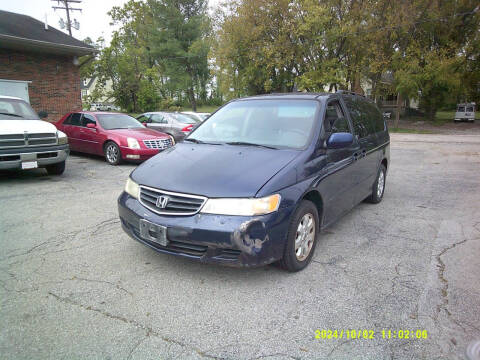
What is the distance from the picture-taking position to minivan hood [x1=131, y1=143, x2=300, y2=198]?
2910 mm

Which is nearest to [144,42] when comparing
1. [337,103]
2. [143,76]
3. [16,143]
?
[143,76]

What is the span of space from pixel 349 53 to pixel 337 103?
77.5ft

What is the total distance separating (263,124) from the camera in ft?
13.1

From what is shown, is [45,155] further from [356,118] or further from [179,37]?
[179,37]

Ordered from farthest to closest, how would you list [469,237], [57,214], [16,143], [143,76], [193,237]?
[143,76] → [16,143] → [57,214] → [469,237] → [193,237]

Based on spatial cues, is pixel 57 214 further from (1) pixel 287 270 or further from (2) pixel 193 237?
(1) pixel 287 270

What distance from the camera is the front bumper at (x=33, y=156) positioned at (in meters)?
6.45

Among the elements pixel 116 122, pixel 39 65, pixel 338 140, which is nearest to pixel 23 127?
pixel 116 122

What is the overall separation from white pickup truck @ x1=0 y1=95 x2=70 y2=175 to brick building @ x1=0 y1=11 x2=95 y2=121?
7.34 meters

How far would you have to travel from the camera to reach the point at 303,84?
24953 mm

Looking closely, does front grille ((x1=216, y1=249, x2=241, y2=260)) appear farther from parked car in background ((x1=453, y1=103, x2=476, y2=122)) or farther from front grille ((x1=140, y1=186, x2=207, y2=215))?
parked car in background ((x1=453, y1=103, x2=476, y2=122))

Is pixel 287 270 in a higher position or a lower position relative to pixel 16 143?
lower

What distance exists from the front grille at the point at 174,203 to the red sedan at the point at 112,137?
6.31 metres

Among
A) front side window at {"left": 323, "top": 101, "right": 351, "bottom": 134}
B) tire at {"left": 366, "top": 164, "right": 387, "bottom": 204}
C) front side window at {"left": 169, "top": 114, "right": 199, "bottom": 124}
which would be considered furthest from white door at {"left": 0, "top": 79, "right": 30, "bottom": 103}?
tire at {"left": 366, "top": 164, "right": 387, "bottom": 204}
